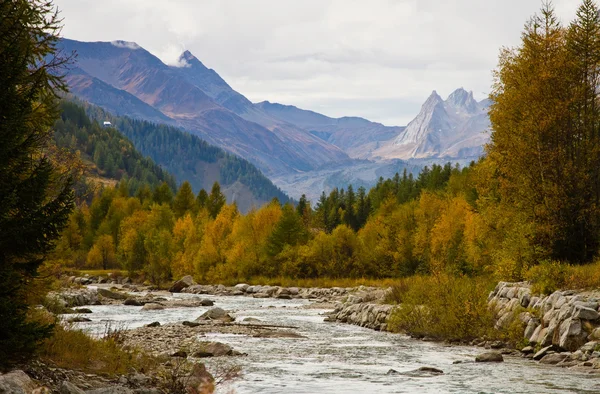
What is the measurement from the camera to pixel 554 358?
24031mm

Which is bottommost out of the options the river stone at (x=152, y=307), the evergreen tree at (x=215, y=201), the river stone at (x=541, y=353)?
the river stone at (x=152, y=307)

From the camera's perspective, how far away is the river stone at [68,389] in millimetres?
13264

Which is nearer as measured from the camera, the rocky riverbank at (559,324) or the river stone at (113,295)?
the rocky riverbank at (559,324)

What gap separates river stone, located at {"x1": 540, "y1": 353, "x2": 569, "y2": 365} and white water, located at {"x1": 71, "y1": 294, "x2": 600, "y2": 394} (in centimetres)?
58

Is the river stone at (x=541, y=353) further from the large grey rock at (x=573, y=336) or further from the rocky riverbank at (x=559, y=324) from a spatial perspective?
the large grey rock at (x=573, y=336)

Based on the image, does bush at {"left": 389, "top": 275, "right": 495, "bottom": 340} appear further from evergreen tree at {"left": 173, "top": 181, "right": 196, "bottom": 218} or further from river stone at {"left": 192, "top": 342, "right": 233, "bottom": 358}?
evergreen tree at {"left": 173, "top": 181, "right": 196, "bottom": 218}

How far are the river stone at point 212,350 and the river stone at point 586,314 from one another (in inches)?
568

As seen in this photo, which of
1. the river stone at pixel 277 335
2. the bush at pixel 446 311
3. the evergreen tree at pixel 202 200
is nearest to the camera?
the bush at pixel 446 311

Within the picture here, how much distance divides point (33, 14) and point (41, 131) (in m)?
3.08

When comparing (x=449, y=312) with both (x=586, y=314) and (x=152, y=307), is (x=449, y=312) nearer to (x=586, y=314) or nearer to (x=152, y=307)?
(x=586, y=314)

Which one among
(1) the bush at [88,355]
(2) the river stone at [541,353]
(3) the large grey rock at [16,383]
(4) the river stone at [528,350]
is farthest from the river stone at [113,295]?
(3) the large grey rock at [16,383]

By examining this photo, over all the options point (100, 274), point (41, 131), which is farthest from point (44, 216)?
point (100, 274)

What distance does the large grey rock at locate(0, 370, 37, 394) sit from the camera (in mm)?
11727

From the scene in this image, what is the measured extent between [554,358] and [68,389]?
18542 mm
